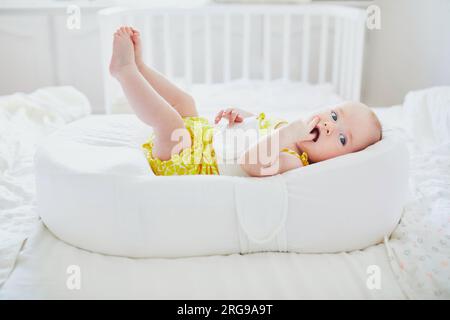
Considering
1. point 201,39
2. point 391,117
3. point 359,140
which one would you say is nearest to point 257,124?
point 359,140

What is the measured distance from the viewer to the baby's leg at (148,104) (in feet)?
3.54

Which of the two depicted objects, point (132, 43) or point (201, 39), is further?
point (201, 39)

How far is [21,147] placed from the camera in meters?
1.36

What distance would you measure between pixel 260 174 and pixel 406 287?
0.34 metres

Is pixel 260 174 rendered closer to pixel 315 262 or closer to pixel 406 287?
pixel 315 262

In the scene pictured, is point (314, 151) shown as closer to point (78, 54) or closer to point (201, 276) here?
point (201, 276)

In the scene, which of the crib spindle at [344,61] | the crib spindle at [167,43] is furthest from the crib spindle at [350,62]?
the crib spindle at [167,43]

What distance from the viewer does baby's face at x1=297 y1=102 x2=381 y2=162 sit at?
1.07 metres

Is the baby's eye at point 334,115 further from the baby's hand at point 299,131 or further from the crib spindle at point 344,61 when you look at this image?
the crib spindle at point 344,61

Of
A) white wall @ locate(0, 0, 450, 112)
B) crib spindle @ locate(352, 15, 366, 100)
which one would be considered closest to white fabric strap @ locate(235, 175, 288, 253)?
crib spindle @ locate(352, 15, 366, 100)

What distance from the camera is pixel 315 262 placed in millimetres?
868

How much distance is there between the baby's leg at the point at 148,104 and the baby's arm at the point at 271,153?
0.22 meters

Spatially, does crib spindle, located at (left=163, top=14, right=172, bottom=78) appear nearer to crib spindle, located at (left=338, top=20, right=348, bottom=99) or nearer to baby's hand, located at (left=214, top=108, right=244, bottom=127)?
crib spindle, located at (left=338, top=20, right=348, bottom=99)

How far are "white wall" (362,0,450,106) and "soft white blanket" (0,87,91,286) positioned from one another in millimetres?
1503
